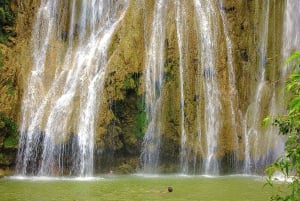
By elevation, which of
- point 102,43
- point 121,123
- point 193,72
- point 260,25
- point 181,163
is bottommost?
point 181,163

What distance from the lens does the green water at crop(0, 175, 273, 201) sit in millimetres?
11672

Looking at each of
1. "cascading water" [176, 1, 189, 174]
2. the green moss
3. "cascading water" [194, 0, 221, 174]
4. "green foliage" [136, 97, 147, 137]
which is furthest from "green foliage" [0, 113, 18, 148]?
"cascading water" [194, 0, 221, 174]

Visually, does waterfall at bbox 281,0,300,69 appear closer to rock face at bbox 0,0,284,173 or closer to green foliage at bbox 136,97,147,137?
rock face at bbox 0,0,284,173

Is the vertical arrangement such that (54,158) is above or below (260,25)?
below

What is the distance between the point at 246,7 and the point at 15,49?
39.6 feet

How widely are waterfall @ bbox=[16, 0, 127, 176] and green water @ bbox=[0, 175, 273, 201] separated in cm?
202

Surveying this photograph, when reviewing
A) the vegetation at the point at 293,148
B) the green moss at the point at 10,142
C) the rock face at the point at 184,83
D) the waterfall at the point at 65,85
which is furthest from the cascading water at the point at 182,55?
the vegetation at the point at 293,148

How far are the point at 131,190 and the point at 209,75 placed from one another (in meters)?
9.24

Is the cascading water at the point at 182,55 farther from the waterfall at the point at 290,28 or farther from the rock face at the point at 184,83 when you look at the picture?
the waterfall at the point at 290,28

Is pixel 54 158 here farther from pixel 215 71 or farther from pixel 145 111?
pixel 215 71

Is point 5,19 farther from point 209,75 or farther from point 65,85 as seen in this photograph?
point 209,75

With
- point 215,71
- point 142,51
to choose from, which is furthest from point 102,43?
point 215,71

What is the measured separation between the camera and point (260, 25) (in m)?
22.4

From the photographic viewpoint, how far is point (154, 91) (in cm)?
1978
